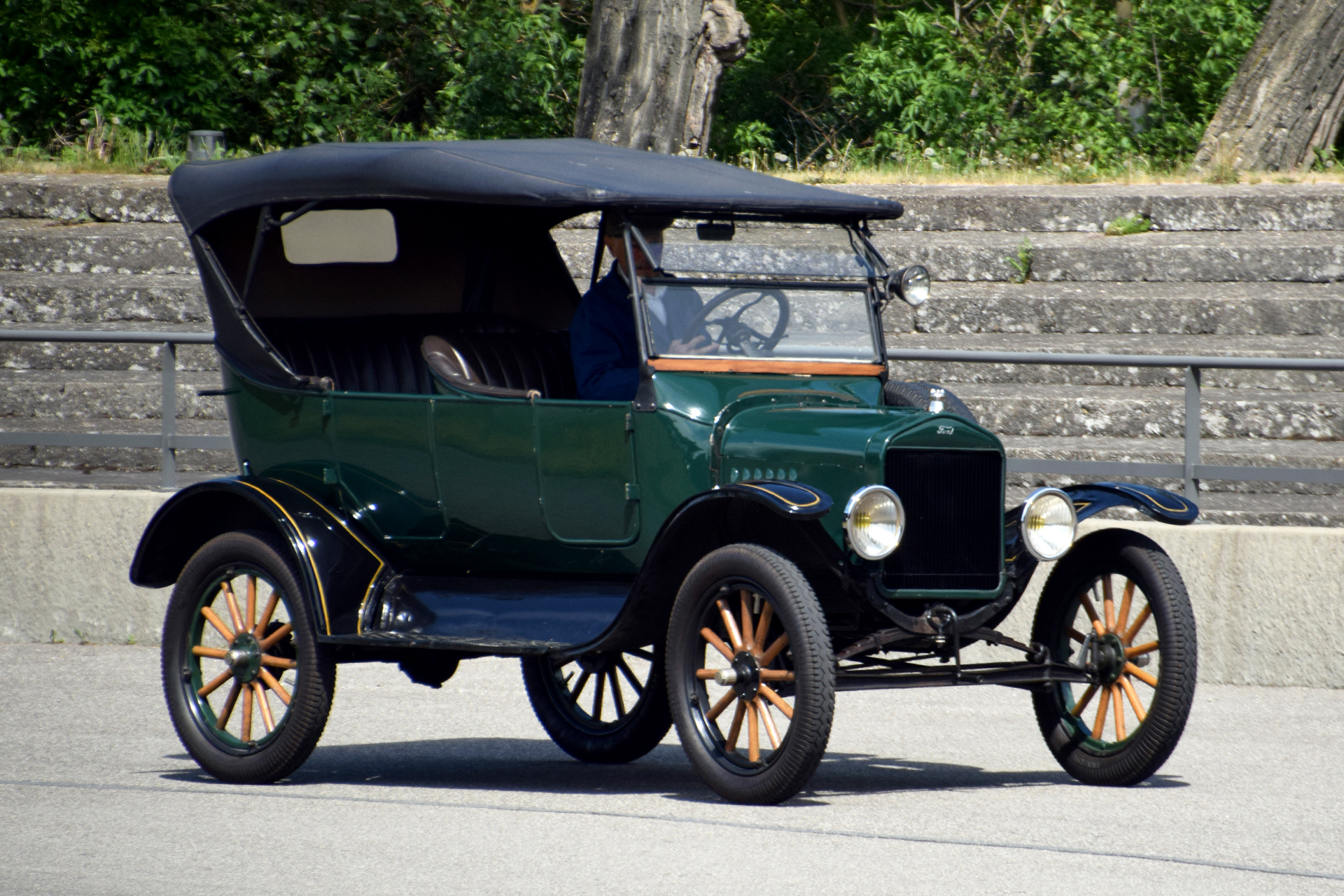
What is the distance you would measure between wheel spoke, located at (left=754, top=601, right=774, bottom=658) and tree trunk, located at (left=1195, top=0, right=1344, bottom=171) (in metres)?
12.0

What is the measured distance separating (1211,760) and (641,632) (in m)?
2.27

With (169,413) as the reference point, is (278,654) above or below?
below

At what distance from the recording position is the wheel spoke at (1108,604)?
6.42 metres

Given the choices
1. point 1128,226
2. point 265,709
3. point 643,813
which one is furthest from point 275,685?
point 1128,226

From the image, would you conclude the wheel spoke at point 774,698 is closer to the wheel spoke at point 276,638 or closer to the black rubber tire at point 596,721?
the black rubber tire at point 596,721

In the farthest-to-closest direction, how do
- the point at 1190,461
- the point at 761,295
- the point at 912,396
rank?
the point at 1190,461, the point at 912,396, the point at 761,295

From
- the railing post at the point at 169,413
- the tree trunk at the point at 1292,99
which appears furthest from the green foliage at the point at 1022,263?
the railing post at the point at 169,413

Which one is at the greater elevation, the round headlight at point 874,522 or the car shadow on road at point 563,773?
the round headlight at point 874,522

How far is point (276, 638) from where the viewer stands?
664 centimetres

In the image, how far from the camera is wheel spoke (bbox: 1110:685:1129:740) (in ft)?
20.8

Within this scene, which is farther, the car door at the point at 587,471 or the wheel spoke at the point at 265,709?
the wheel spoke at the point at 265,709

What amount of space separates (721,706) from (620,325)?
4.94 ft

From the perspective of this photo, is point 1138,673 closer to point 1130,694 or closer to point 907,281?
point 1130,694

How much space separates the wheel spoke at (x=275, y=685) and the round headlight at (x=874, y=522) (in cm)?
207
